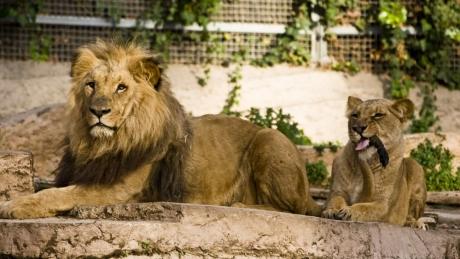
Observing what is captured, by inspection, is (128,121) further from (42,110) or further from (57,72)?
(57,72)

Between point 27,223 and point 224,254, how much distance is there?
111 centimetres

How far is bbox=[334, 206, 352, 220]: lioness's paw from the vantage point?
7.34 metres

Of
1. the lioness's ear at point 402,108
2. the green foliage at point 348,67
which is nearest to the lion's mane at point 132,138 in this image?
the lioness's ear at point 402,108

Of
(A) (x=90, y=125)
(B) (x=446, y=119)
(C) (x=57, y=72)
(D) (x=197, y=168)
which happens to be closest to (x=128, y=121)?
(A) (x=90, y=125)

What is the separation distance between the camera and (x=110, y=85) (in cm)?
701

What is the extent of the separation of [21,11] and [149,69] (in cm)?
633

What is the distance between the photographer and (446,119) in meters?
13.9

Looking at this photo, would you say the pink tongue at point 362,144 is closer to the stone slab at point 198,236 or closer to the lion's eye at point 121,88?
the stone slab at point 198,236

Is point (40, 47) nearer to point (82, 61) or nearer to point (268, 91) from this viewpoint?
point (268, 91)

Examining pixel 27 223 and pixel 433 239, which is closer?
pixel 27 223

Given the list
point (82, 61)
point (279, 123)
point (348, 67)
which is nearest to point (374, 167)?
point (82, 61)

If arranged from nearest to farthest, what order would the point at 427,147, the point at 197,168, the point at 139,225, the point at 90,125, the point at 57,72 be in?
the point at 139,225 → the point at 90,125 → the point at 197,168 → the point at 427,147 → the point at 57,72

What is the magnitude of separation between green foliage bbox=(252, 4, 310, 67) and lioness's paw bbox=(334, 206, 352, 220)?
6807mm

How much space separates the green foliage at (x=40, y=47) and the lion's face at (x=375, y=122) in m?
6.28
